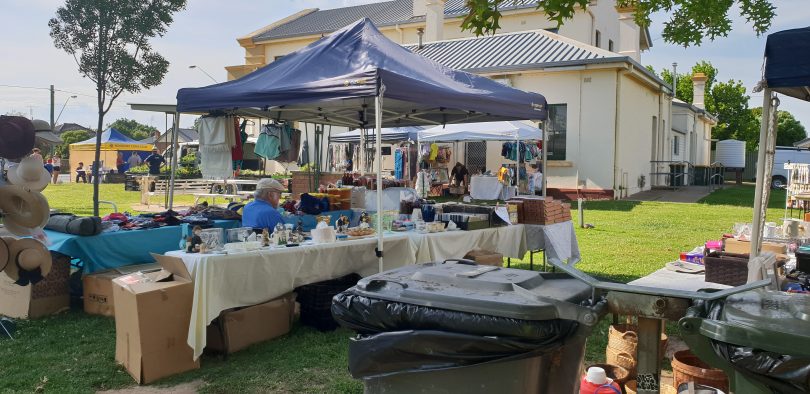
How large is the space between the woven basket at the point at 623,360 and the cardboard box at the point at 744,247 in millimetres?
1780

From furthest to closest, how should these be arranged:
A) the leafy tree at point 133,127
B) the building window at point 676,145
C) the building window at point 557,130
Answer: the leafy tree at point 133,127 → the building window at point 676,145 → the building window at point 557,130

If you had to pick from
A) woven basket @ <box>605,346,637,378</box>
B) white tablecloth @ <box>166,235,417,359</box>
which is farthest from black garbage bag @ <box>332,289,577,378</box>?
white tablecloth @ <box>166,235,417,359</box>

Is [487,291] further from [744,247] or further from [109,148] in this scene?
[109,148]

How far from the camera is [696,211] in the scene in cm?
1502

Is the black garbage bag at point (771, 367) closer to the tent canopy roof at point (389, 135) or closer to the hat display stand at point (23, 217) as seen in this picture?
the hat display stand at point (23, 217)

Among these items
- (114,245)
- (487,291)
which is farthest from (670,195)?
(487,291)

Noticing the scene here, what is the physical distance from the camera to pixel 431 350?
221cm

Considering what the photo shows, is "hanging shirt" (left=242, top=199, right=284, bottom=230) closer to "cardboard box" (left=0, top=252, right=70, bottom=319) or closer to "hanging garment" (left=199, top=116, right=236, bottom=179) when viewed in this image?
"cardboard box" (left=0, top=252, right=70, bottom=319)

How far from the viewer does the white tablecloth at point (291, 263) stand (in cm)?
442

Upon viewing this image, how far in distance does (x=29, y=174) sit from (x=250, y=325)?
264 centimetres

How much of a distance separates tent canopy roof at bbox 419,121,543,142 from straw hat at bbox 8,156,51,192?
12.8 metres

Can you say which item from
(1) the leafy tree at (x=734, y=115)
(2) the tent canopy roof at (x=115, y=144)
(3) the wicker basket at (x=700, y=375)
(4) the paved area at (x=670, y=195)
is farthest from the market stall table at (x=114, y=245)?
(1) the leafy tree at (x=734, y=115)

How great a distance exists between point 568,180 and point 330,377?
1472cm

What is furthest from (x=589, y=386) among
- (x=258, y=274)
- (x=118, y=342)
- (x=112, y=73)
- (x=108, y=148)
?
(x=108, y=148)
